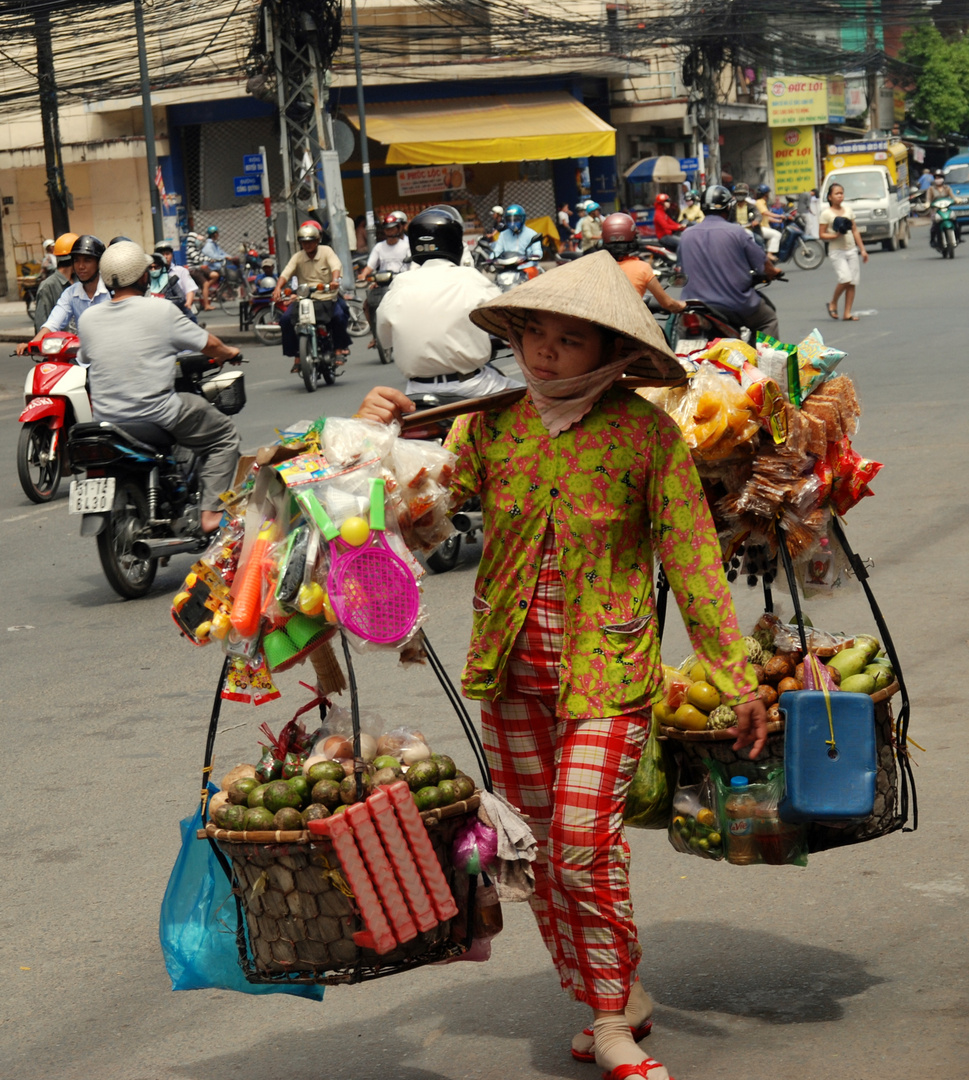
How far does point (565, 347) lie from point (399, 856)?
39.1 inches

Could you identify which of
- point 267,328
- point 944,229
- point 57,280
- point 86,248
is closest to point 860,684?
point 86,248

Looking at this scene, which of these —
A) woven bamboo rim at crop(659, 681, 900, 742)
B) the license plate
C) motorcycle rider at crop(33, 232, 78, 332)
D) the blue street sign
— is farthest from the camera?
the blue street sign

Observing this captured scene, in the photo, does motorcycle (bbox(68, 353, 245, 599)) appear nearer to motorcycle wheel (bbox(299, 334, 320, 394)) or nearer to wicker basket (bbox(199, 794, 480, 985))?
wicker basket (bbox(199, 794, 480, 985))

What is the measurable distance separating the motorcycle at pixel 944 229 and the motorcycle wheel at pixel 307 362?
16.7 meters

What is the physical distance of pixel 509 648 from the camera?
114 inches

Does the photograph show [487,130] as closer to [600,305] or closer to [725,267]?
[725,267]

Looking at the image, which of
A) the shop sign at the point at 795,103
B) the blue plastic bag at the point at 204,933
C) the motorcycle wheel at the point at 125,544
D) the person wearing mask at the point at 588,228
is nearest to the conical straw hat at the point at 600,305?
the blue plastic bag at the point at 204,933

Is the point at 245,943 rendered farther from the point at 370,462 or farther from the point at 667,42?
the point at 667,42

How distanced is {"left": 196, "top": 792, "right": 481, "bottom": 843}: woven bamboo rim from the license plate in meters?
4.96

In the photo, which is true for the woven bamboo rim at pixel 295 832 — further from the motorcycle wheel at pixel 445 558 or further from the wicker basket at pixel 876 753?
the motorcycle wheel at pixel 445 558

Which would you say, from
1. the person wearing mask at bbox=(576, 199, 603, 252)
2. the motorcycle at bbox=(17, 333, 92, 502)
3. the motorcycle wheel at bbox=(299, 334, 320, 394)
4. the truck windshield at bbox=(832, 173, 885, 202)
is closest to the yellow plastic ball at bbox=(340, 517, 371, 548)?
the motorcycle at bbox=(17, 333, 92, 502)

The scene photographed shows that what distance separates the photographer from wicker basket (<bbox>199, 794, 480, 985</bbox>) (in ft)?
8.46

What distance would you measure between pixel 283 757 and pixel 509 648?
49cm

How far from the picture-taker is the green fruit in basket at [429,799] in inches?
105
